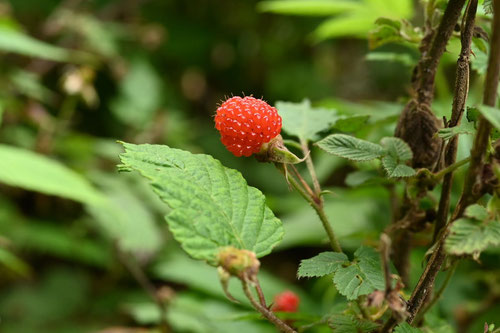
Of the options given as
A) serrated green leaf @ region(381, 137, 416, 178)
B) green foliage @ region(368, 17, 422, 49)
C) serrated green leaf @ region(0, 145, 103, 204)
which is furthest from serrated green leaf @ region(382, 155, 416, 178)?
serrated green leaf @ region(0, 145, 103, 204)

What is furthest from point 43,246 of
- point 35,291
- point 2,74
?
point 2,74

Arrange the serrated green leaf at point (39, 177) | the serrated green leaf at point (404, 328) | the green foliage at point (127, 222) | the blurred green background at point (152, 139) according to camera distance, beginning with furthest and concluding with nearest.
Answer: the green foliage at point (127, 222)
the blurred green background at point (152, 139)
the serrated green leaf at point (39, 177)
the serrated green leaf at point (404, 328)

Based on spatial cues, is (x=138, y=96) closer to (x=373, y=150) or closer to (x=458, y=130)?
(x=373, y=150)

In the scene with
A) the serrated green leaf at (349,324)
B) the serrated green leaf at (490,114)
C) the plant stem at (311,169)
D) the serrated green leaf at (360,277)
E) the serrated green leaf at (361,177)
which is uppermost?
the serrated green leaf at (490,114)

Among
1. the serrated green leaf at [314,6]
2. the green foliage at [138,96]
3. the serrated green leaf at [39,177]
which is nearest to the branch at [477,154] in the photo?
the serrated green leaf at [39,177]

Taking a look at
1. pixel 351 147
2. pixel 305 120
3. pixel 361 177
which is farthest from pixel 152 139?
pixel 351 147

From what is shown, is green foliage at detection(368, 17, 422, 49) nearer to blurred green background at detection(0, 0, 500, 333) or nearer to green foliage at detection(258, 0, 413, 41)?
blurred green background at detection(0, 0, 500, 333)

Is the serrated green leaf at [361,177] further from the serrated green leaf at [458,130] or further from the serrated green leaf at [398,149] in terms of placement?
the serrated green leaf at [458,130]

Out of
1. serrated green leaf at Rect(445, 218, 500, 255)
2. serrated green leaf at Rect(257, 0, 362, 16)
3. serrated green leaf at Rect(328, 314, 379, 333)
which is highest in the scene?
serrated green leaf at Rect(257, 0, 362, 16)
